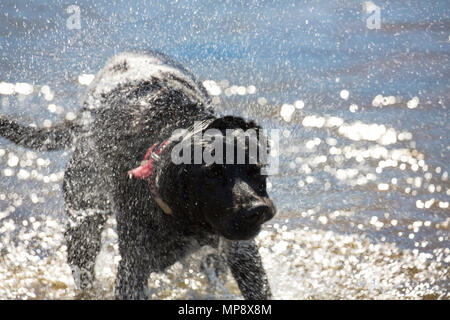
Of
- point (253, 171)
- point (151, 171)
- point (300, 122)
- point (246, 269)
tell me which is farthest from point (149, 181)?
point (300, 122)

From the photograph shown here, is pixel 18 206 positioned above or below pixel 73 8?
below

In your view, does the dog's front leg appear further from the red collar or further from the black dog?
the red collar

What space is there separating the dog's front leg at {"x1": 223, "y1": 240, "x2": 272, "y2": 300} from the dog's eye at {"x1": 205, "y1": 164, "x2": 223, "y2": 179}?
1.80 ft

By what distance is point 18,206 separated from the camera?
5.79 m

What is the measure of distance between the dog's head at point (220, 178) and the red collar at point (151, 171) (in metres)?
0.02

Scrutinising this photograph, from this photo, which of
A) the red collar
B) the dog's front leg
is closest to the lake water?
the dog's front leg

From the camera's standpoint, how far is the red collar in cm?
334

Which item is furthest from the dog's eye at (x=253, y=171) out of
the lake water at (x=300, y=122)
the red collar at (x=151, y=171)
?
the lake water at (x=300, y=122)

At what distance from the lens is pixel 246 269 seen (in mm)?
3484

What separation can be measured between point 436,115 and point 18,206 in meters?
4.81

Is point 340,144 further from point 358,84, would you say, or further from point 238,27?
point 238,27

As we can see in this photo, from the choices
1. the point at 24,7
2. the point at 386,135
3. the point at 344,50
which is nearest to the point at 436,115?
the point at 386,135

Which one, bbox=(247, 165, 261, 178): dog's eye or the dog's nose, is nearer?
the dog's nose

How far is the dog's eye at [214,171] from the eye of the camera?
3.11 m
